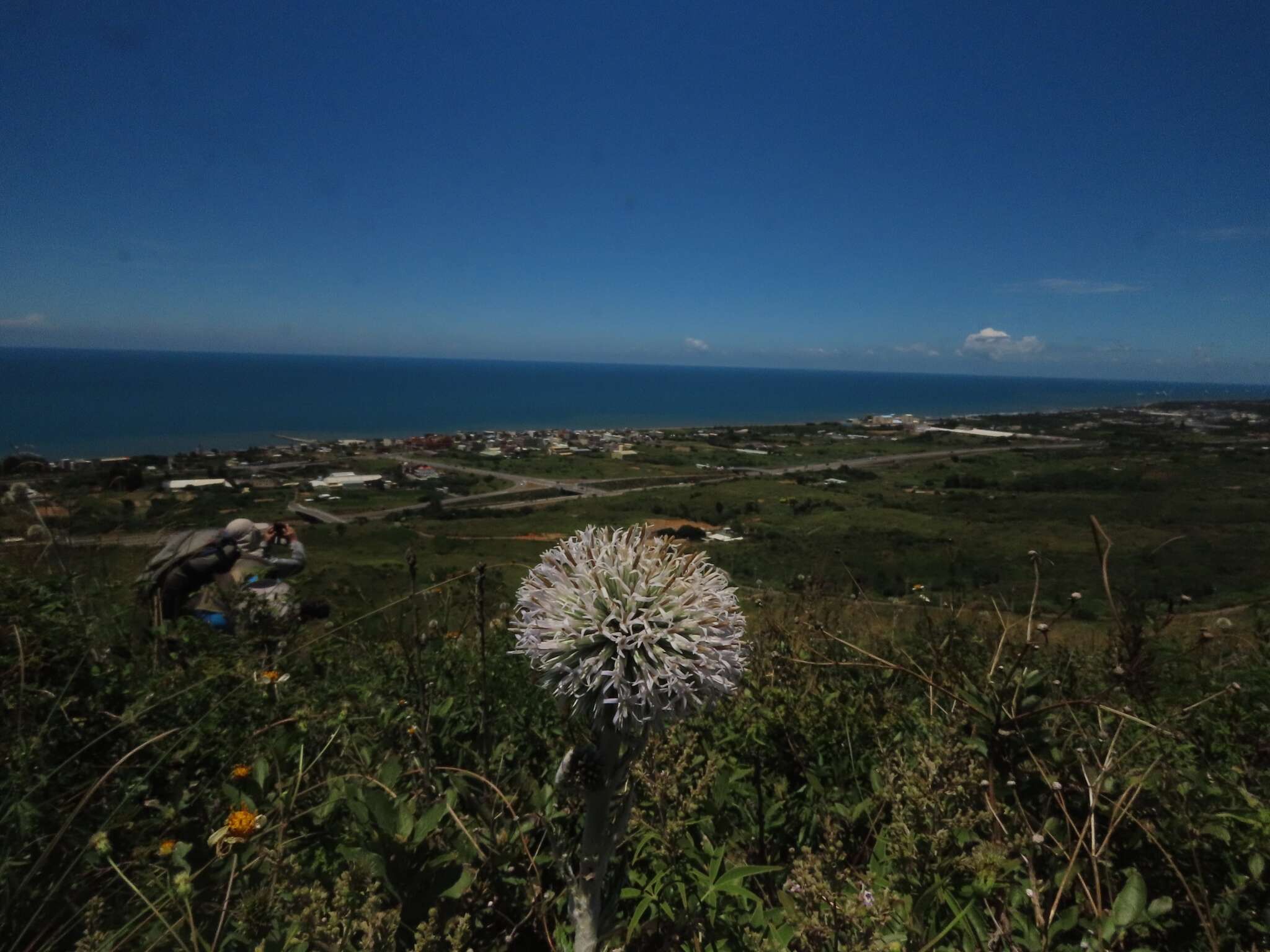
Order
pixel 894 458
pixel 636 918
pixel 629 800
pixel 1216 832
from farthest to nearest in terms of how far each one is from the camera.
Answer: pixel 894 458
pixel 1216 832
pixel 636 918
pixel 629 800

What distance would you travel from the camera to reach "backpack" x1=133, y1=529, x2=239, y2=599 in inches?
244

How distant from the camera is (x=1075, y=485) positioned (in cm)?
5028

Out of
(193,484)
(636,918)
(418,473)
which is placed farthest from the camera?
(418,473)

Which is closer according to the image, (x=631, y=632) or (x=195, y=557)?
(x=631, y=632)

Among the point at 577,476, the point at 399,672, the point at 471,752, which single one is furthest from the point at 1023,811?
the point at 577,476

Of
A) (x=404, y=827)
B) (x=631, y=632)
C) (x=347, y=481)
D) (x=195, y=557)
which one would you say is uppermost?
(x=631, y=632)

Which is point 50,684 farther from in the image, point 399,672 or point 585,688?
point 585,688

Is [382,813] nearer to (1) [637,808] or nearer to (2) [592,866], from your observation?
(2) [592,866]

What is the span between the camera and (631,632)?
181 cm

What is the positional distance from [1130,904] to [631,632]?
1517 millimetres

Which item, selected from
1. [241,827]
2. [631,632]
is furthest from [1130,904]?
[241,827]

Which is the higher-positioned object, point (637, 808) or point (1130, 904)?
point (1130, 904)

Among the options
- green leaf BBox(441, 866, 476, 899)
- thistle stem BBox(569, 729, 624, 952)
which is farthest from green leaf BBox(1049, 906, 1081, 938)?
green leaf BBox(441, 866, 476, 899)

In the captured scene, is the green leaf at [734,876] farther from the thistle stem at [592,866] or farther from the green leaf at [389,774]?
the green leaf at [389,774]
